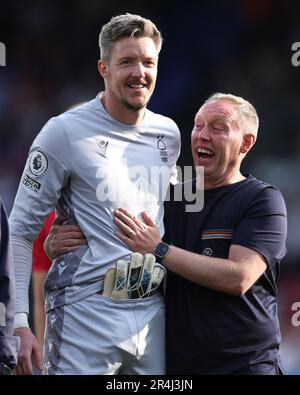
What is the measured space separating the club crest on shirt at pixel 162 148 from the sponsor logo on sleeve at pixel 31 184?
498mm

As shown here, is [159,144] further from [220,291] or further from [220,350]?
[220,350]

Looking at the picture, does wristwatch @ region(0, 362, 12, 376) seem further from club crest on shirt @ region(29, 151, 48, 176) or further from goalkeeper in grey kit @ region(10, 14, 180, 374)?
club crest on shirt @ region(29, 151, 48, 176)

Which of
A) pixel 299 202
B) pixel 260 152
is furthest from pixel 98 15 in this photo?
pixel 299 202

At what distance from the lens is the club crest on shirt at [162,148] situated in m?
3.23

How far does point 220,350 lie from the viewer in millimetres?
2977

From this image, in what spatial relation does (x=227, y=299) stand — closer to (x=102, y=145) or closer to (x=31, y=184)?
(x=102, y=145)

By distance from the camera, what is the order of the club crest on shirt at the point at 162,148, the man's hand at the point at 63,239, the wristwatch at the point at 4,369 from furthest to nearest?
1. the club crest on shirt at the point at 162,148
2. the man's hand at the point at 63,239
3. the wristwatch at the point at 4,369

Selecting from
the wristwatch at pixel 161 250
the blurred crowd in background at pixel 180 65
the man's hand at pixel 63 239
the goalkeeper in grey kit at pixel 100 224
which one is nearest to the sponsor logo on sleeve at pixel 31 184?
the goalkeeper in grey kit at pixel 100 224

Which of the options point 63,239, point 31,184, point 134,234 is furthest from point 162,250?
point 31,184

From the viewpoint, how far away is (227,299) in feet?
9.90

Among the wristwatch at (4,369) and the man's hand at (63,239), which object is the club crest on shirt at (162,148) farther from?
the wristwatch at (4,369)

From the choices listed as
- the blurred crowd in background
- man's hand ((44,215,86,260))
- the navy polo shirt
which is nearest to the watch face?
the navy polo shirt

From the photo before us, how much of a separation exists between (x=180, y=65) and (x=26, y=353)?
4.90 metres

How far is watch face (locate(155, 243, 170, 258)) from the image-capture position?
9.85 ft
